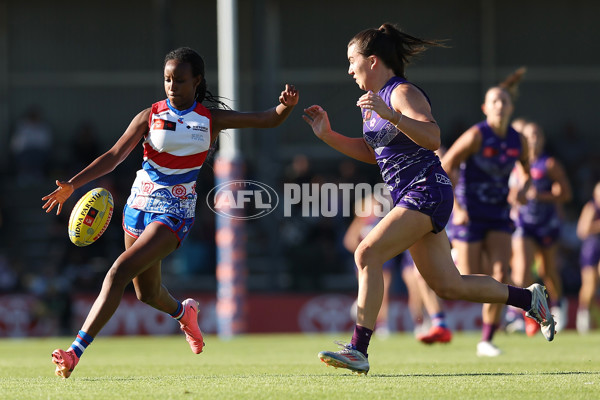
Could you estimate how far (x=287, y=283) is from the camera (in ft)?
67.1

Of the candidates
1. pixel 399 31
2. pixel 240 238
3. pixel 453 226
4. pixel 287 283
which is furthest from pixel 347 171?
pixel 399 31

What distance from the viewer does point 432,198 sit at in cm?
659

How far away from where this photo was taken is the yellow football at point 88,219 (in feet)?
22.5

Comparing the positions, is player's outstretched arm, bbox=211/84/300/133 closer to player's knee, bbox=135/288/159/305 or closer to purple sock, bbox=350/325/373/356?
player's knee, bbox=135/288/159/305

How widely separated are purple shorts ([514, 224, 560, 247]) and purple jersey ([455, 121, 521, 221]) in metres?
3.07

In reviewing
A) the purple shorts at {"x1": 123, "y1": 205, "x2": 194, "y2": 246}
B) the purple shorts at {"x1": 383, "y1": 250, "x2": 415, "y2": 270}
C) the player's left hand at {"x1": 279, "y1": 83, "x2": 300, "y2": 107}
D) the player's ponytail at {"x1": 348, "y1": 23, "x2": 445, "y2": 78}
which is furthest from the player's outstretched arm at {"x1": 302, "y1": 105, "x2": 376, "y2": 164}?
the purple shorts at {"x1": 383, "y1": 250, "x2": 415, "y2": 270}

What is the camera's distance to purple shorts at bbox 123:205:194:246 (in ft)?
22.6

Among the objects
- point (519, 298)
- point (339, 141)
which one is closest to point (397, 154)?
point (339, 141)

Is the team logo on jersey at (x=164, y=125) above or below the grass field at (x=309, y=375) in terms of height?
above

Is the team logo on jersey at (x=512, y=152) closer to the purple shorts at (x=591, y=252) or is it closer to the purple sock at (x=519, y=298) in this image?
the purple sock at (x=519, y=298)

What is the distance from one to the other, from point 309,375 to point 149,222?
1532 millimetres

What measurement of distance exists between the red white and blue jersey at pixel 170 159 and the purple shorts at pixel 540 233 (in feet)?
21.3

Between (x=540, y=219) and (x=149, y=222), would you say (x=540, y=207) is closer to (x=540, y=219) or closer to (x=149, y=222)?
(x=540, y=219)

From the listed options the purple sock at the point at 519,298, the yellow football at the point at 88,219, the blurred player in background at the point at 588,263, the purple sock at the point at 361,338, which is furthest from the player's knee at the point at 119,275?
the blurred player in background at the point at 588,263
